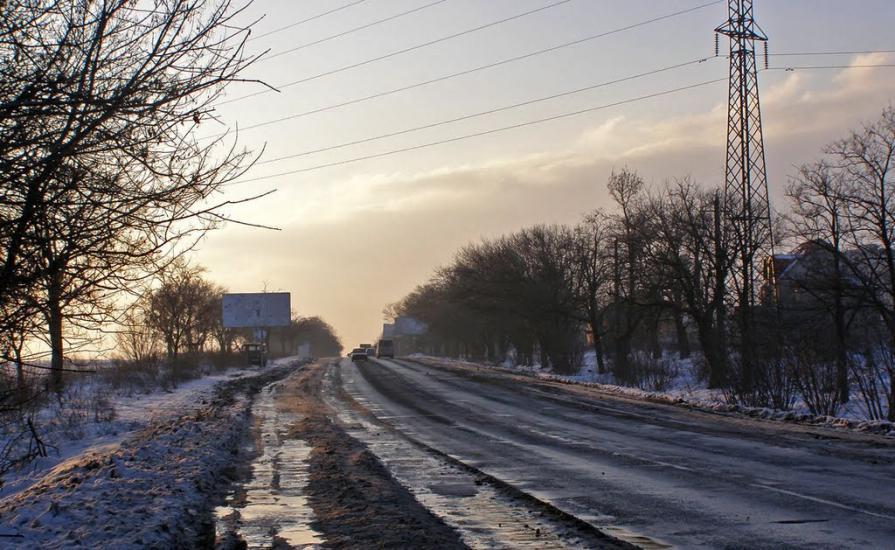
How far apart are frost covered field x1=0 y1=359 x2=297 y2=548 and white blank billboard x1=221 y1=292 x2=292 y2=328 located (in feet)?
206

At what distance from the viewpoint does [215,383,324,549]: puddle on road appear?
8.55 meters

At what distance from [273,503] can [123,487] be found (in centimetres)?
182

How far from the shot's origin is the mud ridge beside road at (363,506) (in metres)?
8.11

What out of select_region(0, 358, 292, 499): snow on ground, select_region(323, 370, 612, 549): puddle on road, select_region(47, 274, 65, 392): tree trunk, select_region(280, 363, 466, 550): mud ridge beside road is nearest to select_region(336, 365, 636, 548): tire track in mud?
select_region(323, 370, 612, 549): puddle on road

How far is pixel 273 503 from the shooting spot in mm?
10594

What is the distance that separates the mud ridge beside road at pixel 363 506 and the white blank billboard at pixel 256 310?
2668 inches

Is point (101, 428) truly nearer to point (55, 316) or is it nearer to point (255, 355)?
point (55, 316)

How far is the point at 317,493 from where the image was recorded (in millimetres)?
11250

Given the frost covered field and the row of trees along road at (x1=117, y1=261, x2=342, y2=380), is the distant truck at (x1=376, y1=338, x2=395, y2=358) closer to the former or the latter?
the row of trees along road at (x1=117, y1=261, x2=342, y2=380)

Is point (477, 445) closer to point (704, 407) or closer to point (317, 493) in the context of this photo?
point (317, 493)

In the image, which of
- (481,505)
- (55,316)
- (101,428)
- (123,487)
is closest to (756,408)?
(481,505)

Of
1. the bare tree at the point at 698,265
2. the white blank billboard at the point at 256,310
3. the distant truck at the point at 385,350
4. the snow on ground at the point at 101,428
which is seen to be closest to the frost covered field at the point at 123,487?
the snow on ground at the point at 101,428

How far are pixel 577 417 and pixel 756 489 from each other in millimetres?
12583

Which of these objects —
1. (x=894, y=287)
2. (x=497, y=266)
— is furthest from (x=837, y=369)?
(x=497, y=266)
